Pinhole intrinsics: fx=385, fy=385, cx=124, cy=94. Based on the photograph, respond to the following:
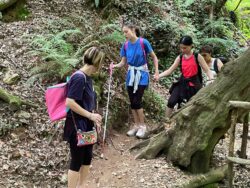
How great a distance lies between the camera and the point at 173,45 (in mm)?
10586

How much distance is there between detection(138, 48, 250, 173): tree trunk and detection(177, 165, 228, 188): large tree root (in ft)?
0.45

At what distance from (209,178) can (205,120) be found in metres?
0.90

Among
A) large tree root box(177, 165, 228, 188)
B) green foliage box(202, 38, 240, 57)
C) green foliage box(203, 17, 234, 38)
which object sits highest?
green foliage box(203, 17, 234, 38)

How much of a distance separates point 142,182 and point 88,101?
1.70 meters

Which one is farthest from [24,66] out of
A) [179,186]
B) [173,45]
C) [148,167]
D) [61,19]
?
[173,45]

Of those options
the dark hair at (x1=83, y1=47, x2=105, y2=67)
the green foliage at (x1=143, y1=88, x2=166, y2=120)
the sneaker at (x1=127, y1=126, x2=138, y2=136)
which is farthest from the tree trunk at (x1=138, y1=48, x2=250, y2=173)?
the green foliage at (x1=143, y1=88, x2=166, y2=120)

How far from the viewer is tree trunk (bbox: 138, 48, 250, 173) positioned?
552 cm

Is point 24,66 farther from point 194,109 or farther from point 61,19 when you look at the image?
point 194,109

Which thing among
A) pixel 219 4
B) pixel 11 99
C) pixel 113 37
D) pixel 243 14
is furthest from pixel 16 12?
pixel 243 14

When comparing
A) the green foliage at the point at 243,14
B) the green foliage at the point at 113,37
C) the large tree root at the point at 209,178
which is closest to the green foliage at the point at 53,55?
the green foliage at the point at 113,37

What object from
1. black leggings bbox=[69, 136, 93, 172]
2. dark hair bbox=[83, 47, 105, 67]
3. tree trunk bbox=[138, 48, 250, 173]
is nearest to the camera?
dark hair bbox=[83, 47, 105, 67]

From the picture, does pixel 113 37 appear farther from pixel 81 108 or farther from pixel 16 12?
pixel 81 108

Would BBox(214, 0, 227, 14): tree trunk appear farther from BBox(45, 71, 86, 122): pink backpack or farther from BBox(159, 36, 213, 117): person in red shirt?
BBox(45, 71, 86, 122): pink backpack

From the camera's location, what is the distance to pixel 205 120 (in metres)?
5.63
